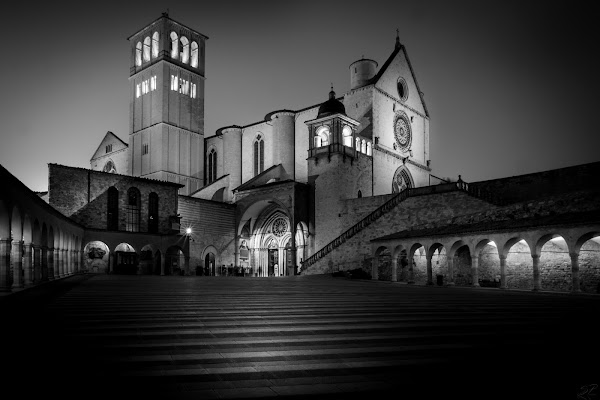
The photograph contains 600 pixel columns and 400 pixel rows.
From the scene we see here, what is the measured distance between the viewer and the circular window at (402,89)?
160 ft

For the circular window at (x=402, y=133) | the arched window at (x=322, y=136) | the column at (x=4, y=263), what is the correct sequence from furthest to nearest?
the circular window at (x=402, y=133)
the arched window at (x=322, y=136)
the column at (x=4, y=263)

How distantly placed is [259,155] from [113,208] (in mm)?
18444

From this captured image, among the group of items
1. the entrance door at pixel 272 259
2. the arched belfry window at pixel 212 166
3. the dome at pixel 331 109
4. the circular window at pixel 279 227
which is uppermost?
the dome at pixel 331 109

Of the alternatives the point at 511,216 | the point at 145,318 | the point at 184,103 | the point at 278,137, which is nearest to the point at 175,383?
the point at 145,318

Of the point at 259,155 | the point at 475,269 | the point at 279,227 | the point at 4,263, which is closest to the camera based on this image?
the point at 4,263

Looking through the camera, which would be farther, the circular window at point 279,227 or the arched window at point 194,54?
the arched window at point 194,54

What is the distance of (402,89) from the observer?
4922 cm

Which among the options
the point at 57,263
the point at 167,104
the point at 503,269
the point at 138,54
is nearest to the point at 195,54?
the point at 138,54

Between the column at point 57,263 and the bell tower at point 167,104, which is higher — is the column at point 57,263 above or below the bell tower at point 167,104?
below

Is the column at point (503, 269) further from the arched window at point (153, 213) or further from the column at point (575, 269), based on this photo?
the arched window at point (153, 213)

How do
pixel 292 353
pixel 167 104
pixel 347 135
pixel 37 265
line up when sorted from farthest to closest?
1. pixel 167 104
2. pixel 347 135
3. pixel 37 265
4. pixel 292 353

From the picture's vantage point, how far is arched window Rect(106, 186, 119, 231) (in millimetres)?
38388

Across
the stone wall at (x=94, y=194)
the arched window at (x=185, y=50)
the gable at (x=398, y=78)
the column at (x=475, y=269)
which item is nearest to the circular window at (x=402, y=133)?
the gable at (x=398, y=78)

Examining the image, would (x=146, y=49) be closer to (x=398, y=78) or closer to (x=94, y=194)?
(x=94, y=194)
